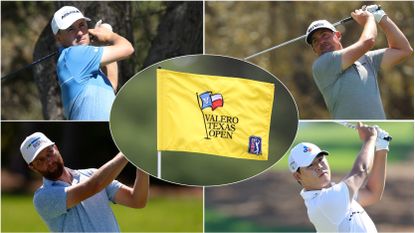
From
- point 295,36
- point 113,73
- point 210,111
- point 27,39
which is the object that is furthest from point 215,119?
point 295,36

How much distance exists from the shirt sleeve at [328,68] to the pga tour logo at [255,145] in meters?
0.40

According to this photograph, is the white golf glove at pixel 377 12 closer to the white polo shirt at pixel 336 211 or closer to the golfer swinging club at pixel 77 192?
the white polo shirt at pixel 336 211

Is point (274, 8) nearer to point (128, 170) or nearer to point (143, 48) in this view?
point (143, 48)

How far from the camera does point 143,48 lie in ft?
16.6

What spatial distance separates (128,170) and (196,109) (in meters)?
0.45

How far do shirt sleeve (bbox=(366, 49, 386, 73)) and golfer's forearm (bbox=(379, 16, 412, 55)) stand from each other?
0.06 metres

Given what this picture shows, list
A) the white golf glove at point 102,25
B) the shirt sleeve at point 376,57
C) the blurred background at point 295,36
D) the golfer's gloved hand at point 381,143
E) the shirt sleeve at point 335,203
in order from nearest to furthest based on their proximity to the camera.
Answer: the shirt sleeve at point 335,203
the golfer's gloved hand at point 381,143
the shirt sleeve at point 376,57
the white golf glove at point 102,25
the blurred background at point 295,36

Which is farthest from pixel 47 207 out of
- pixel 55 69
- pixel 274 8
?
pixel 274 8

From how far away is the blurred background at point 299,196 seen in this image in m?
4.93

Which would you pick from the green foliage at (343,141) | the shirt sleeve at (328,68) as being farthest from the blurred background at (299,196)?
the shirt sleeve at (328,68)

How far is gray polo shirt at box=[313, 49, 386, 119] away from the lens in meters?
4.81

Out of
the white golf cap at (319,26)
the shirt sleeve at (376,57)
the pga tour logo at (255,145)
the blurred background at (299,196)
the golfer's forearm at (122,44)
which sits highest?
the white golf cap at (319,26)

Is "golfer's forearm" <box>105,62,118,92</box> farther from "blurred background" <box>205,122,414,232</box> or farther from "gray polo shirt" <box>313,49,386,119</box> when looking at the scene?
"gray polo shirt" <box>313,49,386,119</box>

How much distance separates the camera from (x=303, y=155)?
4617mm
